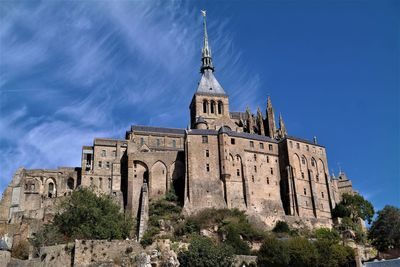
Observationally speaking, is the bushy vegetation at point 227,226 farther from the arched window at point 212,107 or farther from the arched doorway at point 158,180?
the arched window at point 212,107

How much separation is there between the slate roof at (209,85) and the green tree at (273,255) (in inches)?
1916

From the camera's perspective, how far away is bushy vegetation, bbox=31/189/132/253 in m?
49.1

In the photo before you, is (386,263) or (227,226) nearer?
(386,263)

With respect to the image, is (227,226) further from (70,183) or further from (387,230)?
(70,183)

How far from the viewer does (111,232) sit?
49.9 metres

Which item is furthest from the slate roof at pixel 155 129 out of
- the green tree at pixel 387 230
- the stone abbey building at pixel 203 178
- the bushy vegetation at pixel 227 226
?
the green tree at pixel 387 230

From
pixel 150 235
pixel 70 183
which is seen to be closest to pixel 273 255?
pixel 150 235

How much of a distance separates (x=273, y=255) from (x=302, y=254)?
2.82 m

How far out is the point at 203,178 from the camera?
71812 millimetres

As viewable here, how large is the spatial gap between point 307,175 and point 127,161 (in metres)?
27.4

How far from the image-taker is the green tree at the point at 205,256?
144ft

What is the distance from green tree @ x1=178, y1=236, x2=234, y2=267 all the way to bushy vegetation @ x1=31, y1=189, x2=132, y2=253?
8.76 metres

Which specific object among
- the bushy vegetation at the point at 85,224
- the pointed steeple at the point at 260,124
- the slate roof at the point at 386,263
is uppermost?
the pointed steeple at the point at 260,124

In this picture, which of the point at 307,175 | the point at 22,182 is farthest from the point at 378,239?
the point at 22,182
